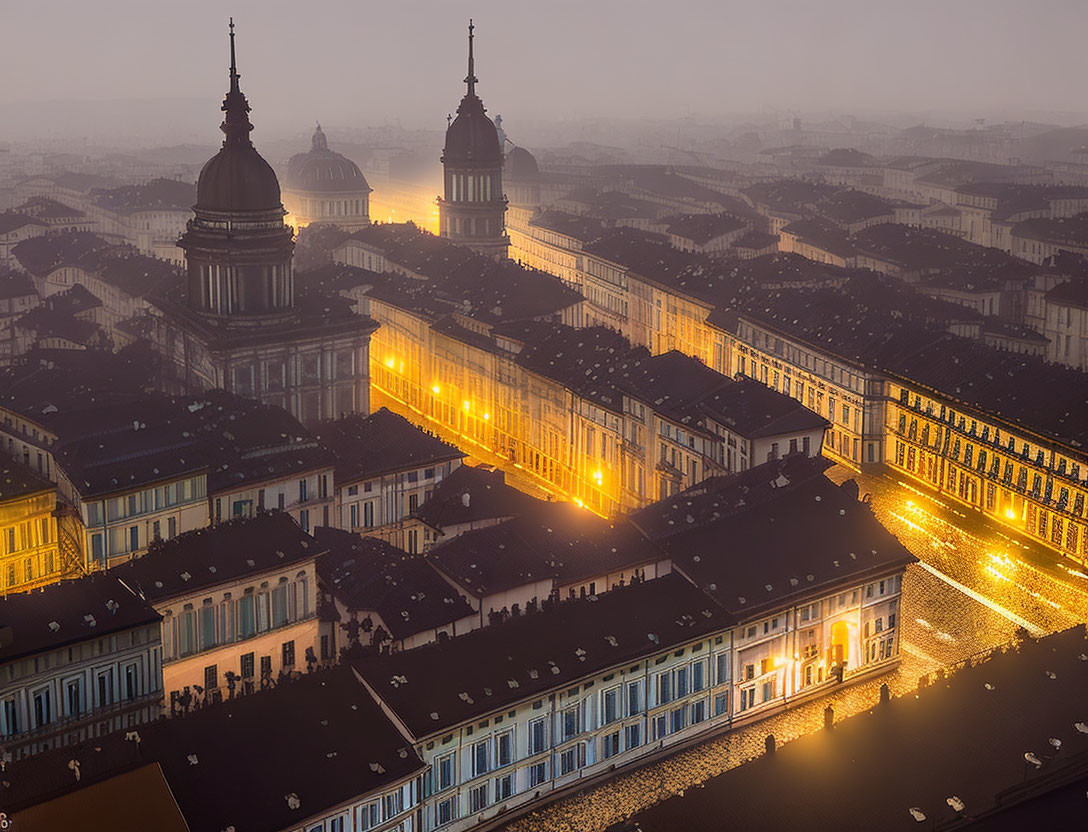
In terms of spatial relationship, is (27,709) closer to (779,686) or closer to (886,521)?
(779,686)

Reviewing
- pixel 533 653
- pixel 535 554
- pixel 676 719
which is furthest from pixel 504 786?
pixel 535 554

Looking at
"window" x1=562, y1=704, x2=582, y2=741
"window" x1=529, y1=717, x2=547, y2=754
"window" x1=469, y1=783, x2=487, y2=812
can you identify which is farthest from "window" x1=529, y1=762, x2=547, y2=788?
"window" x1=469, y1=783, x2=487, y2=812

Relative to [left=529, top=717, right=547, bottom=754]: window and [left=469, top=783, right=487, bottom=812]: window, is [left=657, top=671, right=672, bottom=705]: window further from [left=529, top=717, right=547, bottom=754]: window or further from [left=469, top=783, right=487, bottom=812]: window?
[left=469, top=783, right=487, bottom=812]: window

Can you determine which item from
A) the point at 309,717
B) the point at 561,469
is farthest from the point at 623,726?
the point at 561,469

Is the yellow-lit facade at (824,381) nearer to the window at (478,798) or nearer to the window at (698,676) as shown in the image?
the window at (698,676)

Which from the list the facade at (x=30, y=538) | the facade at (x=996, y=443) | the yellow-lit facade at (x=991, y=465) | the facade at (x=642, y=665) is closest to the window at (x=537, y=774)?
the facade at (x=642, y=665)

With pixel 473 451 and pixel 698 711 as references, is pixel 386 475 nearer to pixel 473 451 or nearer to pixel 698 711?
pixel 473 451
